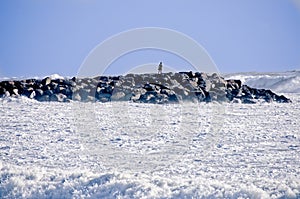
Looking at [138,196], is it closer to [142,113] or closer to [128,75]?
[142,113]

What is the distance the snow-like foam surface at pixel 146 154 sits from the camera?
5.71 m

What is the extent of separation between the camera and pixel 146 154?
8008 millimetres

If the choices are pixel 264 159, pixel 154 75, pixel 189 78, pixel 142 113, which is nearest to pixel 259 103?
pixel 189 78

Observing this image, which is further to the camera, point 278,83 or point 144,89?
point 278,83

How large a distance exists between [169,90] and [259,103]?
318cm

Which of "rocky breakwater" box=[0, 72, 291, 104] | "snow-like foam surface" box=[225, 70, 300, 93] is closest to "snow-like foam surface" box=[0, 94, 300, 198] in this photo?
"rocky breakwater" box=[0, 72, 291, 104]

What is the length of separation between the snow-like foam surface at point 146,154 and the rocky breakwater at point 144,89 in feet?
8.69

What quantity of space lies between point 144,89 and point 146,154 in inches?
381

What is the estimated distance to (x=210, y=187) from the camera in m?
5.52

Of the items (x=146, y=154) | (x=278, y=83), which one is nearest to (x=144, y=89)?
(x=146, y=154)

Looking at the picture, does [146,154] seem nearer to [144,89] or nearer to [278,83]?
[144,89]

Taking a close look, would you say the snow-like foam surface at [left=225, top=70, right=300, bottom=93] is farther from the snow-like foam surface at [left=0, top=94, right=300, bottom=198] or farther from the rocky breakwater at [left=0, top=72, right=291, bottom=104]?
the snow-like foam surface at [left=0, top=94, right=300, bottom=198]

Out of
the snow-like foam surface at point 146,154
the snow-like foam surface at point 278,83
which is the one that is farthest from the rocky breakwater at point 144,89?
the snow-like foam surface at point 278,83

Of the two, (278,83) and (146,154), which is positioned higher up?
(278,83)
